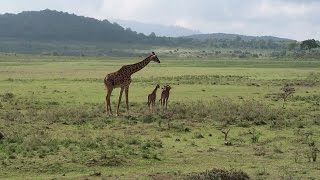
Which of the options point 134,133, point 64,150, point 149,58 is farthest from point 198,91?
point 64,150

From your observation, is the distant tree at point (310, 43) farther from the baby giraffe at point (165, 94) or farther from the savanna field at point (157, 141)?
the baby giraffe at point (165, 94)

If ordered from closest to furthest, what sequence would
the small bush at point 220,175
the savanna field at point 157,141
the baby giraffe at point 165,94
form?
the small bush at point 220,175, the savanna field at point 157,141, the baby giraffe at point 165,94

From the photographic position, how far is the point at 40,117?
25.1 metres

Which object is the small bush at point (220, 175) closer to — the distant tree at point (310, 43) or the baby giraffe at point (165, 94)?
the baby giraffe at point (165, 94)

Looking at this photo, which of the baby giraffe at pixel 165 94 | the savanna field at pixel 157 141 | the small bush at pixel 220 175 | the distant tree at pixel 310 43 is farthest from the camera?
the distant tree at pixel 310 43

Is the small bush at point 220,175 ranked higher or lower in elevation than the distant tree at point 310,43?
lower

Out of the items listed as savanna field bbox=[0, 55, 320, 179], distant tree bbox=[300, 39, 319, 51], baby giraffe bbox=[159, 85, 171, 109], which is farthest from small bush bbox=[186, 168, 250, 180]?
distant tree bbox=[300, 39, 319, 51]

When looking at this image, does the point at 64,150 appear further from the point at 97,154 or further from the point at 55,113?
the point at 55,113

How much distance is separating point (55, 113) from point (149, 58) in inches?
267

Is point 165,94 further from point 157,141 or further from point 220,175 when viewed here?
point 220,175

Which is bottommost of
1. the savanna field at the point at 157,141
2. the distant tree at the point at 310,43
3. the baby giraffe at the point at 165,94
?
the savanna field at the point at 157,141

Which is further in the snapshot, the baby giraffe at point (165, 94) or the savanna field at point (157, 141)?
the baby giraffe at point (165, 94)

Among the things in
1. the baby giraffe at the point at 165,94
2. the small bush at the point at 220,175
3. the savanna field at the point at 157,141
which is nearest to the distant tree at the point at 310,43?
the savanna field at the point at 157,141

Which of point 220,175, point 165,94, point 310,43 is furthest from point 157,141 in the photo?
point 310,43
